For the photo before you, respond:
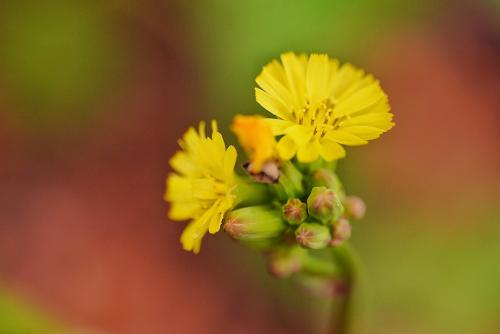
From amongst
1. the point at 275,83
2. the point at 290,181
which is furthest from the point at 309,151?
the point at 275,83

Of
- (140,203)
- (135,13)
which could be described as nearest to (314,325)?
(140,203)

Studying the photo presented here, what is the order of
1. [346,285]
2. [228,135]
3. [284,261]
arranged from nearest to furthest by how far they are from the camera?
[284,261], [346,285], [228,135]

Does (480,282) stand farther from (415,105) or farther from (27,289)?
(27,289)

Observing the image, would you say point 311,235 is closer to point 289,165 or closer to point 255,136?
point 289,165

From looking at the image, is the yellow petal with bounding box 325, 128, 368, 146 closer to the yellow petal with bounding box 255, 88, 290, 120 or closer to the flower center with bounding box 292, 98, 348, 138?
the flower center with bounding box 292, 98, 348, 138

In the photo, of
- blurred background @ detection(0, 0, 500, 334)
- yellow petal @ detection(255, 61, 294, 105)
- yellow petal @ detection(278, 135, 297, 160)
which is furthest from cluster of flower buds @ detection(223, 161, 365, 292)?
blurred background @ detection(0, 0, 500, 334)

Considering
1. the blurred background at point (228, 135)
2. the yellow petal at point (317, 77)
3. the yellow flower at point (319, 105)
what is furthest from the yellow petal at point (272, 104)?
the blurred background at point (228, 135)
